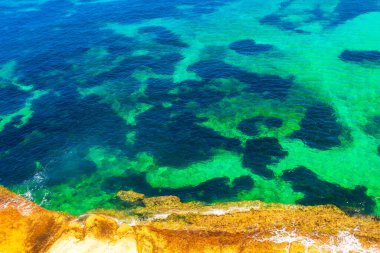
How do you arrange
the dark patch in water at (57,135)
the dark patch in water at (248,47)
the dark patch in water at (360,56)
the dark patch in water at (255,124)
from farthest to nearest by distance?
the dark patch in water at (248,47), the dark patch in water at (360,56), the dark patch in water at (255,124), the dark patch in water at (57,135)

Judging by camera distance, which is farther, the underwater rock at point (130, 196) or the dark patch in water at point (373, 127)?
the dark patch in water at point (373, 127)

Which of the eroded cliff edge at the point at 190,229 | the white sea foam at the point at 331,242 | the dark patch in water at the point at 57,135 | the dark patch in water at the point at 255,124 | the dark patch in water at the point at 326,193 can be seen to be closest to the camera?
the white sea foam at the point at 331,242

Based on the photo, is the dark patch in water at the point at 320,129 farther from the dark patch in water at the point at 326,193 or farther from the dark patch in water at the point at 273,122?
the dark patch in water at the point at 326,193

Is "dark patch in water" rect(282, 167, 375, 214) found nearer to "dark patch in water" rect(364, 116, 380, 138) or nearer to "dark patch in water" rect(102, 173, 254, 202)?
"dark patch in water" rect(102, 173, 254, 202)

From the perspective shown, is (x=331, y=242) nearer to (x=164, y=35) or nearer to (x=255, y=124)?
(x=255, y=124)

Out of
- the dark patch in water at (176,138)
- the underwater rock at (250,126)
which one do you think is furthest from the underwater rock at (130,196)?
the underwater rock at (250,126)

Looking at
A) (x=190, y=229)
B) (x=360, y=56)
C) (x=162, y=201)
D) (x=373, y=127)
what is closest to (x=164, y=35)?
(x=360, y=56)

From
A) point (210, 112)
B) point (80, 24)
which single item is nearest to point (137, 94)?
point (210, 112)

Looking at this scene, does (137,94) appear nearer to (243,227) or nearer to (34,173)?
(34,173)
